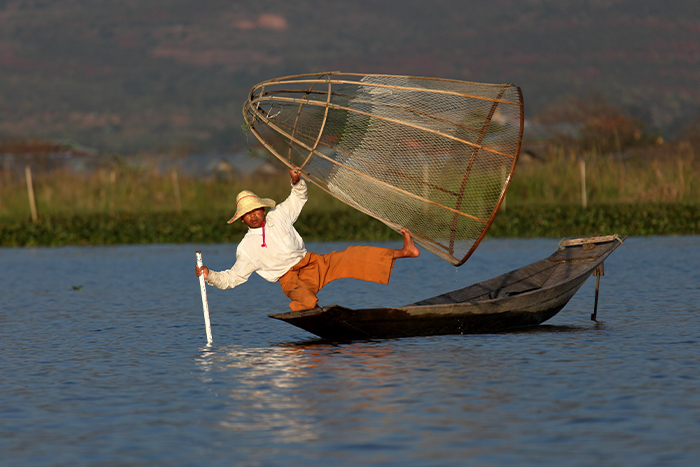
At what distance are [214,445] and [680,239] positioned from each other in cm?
1924

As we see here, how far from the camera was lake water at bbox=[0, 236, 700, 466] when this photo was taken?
584 cm

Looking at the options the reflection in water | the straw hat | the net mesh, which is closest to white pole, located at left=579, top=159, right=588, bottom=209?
the net mesh

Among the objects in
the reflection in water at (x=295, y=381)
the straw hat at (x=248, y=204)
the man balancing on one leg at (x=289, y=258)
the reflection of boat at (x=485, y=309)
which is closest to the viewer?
the reflection in water at (x=295, y=381)

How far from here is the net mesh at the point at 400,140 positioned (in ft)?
30.2

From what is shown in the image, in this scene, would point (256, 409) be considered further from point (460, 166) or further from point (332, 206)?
point (332, 206)

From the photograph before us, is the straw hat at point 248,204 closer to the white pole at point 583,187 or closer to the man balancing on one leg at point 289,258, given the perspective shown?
the man balancing on one leg at point 289,258

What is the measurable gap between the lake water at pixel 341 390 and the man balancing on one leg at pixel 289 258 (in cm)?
68

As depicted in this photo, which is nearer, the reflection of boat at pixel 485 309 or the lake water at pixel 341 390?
the lake water at pixel 341 390

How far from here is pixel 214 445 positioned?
6.02 m

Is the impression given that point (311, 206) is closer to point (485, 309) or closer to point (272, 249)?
point (485, 309)

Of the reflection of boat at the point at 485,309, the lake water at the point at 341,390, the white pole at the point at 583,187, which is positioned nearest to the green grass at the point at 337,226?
the white pole at the point at 583,187

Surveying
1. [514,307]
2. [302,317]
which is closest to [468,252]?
[514,307]

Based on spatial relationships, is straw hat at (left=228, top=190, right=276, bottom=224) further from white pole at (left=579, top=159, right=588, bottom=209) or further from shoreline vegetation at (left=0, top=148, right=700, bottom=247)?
white pole at (left=579, top=159, right=588, bottom=209)

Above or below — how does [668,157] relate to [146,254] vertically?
above
